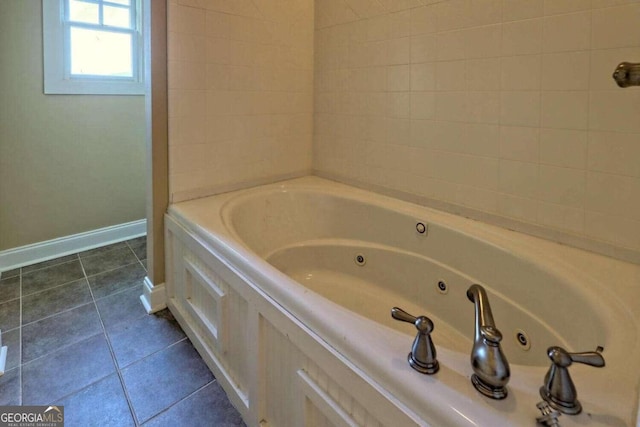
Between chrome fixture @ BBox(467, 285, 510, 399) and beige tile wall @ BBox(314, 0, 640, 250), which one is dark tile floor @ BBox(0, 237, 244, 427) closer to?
chrome fixture @ BBox(467, 285, 510, 399)

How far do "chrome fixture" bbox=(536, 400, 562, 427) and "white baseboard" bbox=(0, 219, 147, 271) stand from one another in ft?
9.84

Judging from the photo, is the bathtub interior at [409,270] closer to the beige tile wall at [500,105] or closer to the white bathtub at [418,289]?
the white bathtub at [418,289]

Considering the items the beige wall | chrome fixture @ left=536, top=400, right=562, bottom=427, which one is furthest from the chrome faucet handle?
the beige wall

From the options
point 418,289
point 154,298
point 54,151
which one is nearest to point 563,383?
point 418,289

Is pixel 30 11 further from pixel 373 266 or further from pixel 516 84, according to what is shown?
pixel 516 84

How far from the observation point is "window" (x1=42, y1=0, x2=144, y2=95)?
94.7 inches

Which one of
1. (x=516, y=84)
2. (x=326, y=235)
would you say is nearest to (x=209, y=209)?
(x=326, y=235)

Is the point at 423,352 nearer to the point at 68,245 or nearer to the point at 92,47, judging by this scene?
the point at 68,245

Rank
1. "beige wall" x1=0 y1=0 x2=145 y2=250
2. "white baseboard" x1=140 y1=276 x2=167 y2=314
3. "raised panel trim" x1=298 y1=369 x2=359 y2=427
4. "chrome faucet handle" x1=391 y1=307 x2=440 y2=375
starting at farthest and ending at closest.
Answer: "beige wall" x1=0 y1=0 x2=145 y2=250 → "white baseboard" x1=140 y1=276 x2=167 y2=314 → "raised panel trim" x1=298 y1=369 x2=359 y2=427 → "chrome faucet handle" x1=391 y1=307 x2=440 y2=375

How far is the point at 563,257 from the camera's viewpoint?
133 cm

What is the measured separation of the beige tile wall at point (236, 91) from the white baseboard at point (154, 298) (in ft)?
1.71

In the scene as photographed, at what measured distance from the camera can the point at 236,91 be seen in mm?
2057

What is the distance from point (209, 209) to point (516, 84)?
4.78ft

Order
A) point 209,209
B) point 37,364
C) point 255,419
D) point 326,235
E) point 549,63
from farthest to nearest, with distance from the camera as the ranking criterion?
point 326,235 → point 209,209 → point 37,364 → point 549,63 → point 255,419
